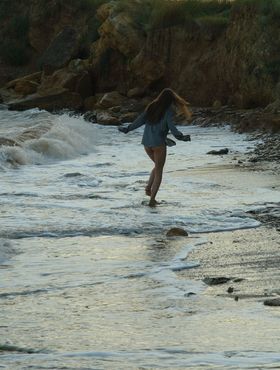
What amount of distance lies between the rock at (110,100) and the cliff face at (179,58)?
0.56 metres

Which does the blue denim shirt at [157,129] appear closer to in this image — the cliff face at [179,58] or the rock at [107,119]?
the cliff face at [179,58]

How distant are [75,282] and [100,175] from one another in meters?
9.33

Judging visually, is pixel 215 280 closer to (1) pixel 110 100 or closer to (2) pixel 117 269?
(2) pixel 117 269

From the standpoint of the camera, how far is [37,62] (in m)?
45.1

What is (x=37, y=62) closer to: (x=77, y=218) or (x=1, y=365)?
(x=77, y=218)

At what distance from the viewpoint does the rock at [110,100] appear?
35.3 m

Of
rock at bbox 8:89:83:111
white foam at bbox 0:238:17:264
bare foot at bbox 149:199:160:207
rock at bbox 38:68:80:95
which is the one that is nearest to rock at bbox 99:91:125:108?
rock at bbox 8:89:83:111

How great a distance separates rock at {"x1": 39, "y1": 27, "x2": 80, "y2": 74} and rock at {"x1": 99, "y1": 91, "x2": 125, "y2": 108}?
16.4ft

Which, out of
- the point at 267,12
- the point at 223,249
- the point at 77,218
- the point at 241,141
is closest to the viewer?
the point at 223,249

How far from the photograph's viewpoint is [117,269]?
9531mm

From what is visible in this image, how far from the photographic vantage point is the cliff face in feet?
103

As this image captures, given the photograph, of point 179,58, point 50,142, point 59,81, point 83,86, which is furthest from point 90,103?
point 50,142

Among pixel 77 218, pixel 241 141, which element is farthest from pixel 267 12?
pixel 77 218

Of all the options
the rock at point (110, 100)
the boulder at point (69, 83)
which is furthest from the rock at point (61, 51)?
the rock at point (110, 100)
